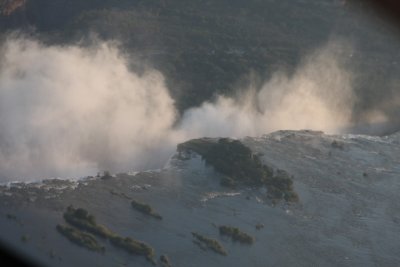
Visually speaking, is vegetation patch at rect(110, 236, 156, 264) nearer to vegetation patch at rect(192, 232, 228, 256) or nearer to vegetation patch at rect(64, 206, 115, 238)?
vegetation patch at rect(64, 206, 115, 238)

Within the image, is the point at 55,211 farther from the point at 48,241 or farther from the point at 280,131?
→ the point at 280,131

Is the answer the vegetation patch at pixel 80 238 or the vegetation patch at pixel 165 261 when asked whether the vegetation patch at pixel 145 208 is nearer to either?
the vegetation patch at pixel 165 261

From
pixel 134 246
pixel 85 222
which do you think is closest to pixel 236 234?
pixel 134 246

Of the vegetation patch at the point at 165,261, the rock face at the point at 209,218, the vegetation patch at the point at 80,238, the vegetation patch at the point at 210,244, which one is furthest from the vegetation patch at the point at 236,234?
the vegetation patch at the point at 80,238

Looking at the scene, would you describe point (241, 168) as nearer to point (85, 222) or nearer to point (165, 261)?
point (85, 222)

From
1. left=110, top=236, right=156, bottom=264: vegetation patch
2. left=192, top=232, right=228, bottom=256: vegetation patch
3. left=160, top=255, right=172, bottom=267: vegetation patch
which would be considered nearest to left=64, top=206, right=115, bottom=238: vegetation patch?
left=110, top=236, right=156, bottom=264: vegetation patch

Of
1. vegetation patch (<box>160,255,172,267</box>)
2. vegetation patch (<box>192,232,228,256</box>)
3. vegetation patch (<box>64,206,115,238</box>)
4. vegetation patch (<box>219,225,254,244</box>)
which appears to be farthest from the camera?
vegetation patch (<box>219,225,254,244</box>)

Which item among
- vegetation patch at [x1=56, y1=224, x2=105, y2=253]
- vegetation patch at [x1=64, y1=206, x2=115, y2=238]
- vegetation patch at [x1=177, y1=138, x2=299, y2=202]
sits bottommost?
vegetation patch at [x1=56, y1=224, x2=105, y2=253]
